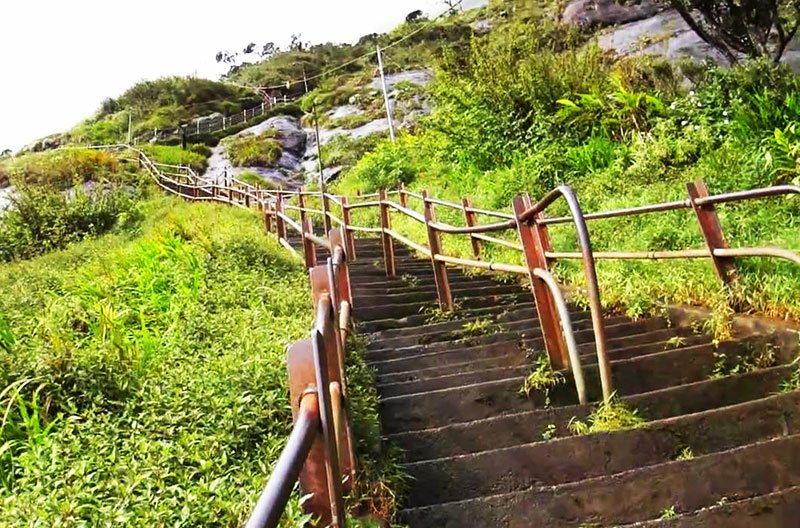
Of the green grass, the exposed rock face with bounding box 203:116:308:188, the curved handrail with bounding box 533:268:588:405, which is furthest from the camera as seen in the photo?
the exposed rock face with bounding box 203:116:308:188

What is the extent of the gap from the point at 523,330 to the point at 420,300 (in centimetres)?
186

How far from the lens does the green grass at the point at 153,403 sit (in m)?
2.57

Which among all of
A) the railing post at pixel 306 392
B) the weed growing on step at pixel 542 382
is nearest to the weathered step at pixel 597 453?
the weed growing on step at pixel 542 382

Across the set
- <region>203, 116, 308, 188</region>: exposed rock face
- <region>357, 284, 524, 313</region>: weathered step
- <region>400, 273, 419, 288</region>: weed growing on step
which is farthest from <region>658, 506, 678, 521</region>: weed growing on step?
<region>203, 116, 308, 188</region>: exposed rock face

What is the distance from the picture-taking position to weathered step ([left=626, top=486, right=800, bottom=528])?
2.45 m

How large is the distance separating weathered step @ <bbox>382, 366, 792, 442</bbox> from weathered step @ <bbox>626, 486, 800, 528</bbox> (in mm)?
988

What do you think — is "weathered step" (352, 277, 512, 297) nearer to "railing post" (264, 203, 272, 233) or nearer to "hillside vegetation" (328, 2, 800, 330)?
"hillside vegetation" (328, 2, 800, 330)

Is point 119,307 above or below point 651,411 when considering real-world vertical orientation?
above

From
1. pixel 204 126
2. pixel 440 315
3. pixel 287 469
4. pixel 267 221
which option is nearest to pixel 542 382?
pixel 440 315

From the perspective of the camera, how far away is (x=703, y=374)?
4000mm

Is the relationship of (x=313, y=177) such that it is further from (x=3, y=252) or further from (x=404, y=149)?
(x=3, y=252)

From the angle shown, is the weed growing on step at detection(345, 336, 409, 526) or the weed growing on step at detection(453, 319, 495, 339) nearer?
the weed growing on step at detection(345, 336, 409, 526)

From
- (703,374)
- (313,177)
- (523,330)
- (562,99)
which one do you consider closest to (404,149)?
(562,99)

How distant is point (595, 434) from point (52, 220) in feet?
53.0
